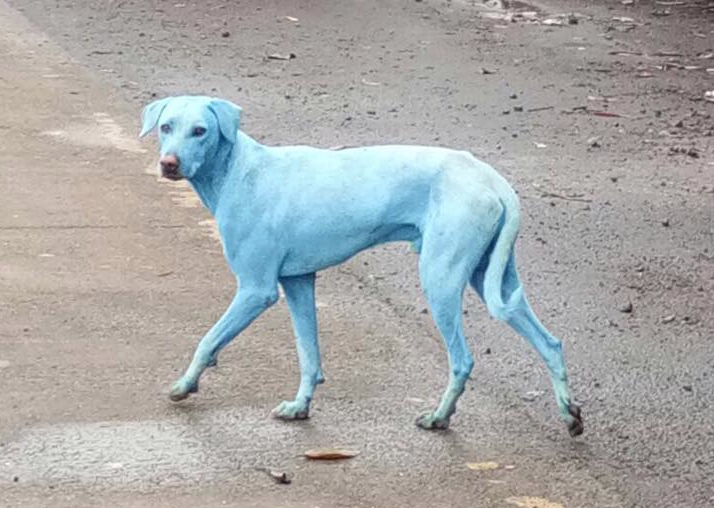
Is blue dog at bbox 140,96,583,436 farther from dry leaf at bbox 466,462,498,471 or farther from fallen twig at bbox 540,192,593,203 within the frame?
fallen twig at bbox 540,192,593,203

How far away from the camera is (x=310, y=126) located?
10.3 meters

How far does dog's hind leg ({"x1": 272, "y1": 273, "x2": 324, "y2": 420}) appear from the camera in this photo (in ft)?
17.6

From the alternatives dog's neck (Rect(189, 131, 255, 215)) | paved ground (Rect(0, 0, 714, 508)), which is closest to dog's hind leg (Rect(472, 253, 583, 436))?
paved ground (Rect(0, 0, 714, 508))

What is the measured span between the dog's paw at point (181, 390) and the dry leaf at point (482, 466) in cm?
99

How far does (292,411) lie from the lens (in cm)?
535

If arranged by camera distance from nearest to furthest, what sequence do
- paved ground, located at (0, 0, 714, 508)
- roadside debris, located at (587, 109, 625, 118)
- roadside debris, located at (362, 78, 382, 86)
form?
paved ground, located at (0, 0, 714, 508) < roadside debris, located at (587, 109, 625, 118) < roadside debris, located at (362, 78, 382, 86)

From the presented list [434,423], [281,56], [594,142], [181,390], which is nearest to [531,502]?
[434,423]

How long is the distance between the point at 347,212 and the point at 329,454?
77cm

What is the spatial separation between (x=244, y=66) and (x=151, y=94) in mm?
1479

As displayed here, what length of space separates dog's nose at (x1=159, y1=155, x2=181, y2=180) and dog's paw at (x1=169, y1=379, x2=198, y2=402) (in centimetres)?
76

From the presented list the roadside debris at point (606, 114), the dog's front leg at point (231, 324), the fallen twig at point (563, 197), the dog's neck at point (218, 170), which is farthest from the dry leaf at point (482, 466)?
the roadside debris at point (606, 114)

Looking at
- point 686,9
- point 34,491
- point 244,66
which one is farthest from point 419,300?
point 686,9

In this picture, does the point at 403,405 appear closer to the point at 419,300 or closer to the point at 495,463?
the point at 495,463

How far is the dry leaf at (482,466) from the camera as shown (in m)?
5.01
